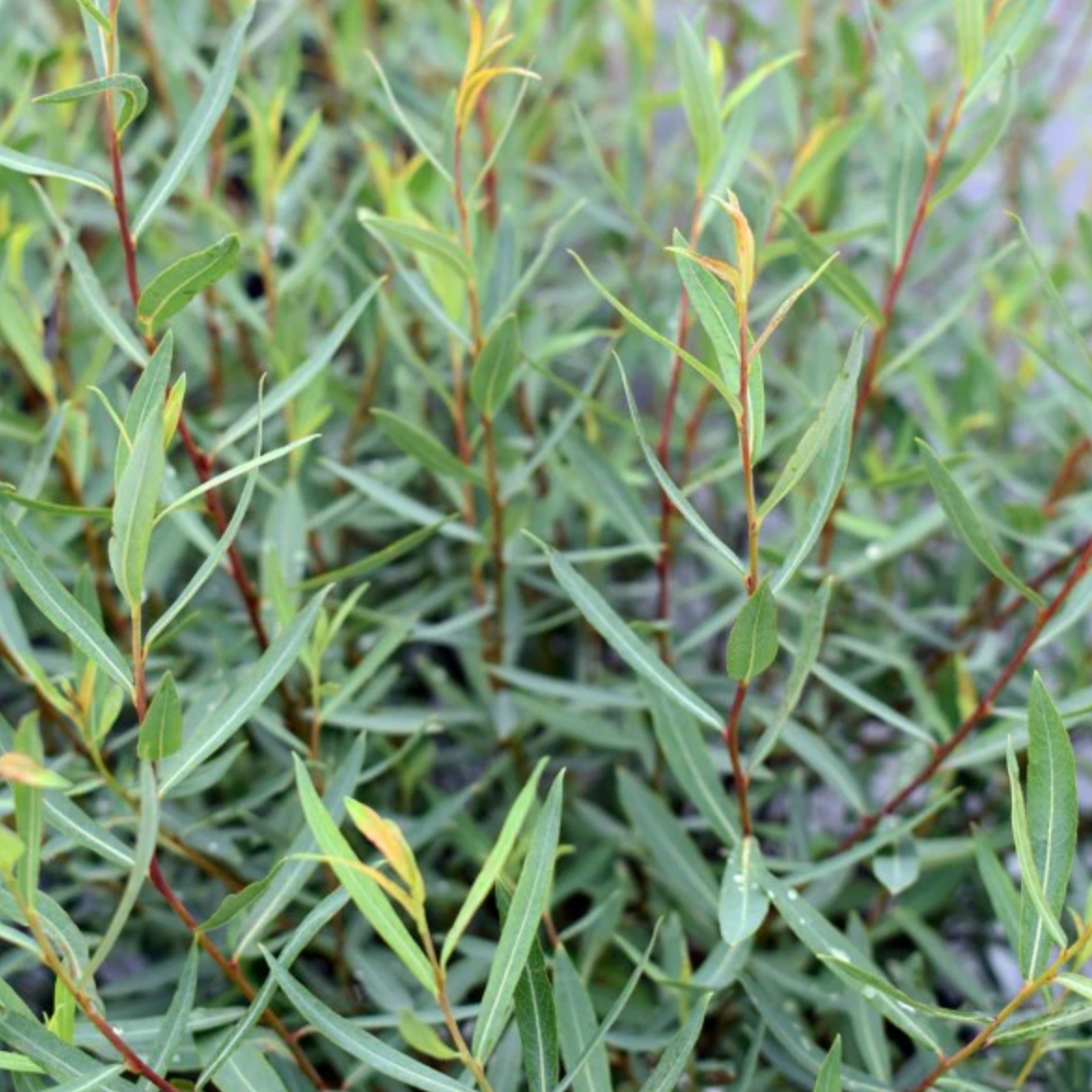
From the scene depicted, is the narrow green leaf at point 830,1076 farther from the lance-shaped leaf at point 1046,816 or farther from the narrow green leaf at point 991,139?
the narrow green leaf at point 991,139

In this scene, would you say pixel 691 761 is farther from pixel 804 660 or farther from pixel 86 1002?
pixel 86 1002

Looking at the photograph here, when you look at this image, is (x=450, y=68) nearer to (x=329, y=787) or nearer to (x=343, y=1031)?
(x=329, y=787)

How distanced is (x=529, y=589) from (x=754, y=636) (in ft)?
1.69

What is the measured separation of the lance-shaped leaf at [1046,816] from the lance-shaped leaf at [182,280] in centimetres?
38

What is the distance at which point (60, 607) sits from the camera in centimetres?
59

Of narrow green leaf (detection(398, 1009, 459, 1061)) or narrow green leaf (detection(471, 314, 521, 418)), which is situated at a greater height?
narrow green leaf (detection(471, 314, 521, 418))

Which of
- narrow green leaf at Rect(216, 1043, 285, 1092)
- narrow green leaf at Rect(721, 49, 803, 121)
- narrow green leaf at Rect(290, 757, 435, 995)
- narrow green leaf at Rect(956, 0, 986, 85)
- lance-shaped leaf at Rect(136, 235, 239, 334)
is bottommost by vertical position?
narrow green leaf at Rect(216, 1043, 285, 1092)

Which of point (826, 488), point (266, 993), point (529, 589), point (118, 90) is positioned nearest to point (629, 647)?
point (826, 488)

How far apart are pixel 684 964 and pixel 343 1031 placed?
0.22 metres

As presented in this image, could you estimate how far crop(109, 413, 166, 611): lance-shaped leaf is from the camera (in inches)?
20.8

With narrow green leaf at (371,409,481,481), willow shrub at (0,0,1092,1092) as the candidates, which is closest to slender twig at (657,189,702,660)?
willow shrub at (0,0,1092,1092)

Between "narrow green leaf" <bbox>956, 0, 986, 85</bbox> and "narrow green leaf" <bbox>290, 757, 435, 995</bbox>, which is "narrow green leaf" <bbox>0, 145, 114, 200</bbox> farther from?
"narrow green leaf" <bbox>956, 0, 986, 85</bbox>

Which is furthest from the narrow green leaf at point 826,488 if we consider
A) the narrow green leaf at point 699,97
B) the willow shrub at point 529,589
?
the narrow green leaf at point 699,97

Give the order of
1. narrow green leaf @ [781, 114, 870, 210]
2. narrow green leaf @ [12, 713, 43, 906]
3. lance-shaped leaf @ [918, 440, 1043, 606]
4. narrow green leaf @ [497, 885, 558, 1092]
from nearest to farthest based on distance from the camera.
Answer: narrow green leaf @ [12, 713, 43, 906], narrow green leaf @ [497, 885, 558, 1092], lance-shaped leaf @ [918, 440, 1043, 606], narrow green leaf @ [781, 114, 870, 210]
